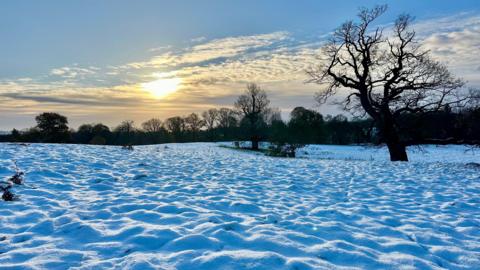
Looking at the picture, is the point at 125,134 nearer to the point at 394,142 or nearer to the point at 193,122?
the point at 193,122

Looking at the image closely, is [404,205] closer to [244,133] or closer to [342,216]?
[342,216]

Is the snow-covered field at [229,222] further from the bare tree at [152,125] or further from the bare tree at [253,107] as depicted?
the bare tree at [152,125]

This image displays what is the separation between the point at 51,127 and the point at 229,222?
125 ft

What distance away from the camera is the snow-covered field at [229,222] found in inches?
122

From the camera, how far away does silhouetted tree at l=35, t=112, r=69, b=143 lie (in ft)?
114

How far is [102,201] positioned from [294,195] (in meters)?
3.81

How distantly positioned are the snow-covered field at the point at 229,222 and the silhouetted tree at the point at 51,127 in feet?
104

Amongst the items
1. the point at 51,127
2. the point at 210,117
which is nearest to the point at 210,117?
the point at 210,117

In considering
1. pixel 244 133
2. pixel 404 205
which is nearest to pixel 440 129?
pixel 404 205

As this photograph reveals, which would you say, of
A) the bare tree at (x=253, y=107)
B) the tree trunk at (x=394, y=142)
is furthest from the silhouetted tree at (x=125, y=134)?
the tree trunk at (x=394, y=142)

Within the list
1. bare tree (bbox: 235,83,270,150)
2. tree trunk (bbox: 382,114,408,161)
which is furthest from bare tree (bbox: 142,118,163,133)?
tree trunk (bbox: 382,114,408,161)

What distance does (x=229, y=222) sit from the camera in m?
4.25

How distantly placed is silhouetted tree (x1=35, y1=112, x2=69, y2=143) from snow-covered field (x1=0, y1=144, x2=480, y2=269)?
3158 centimetres

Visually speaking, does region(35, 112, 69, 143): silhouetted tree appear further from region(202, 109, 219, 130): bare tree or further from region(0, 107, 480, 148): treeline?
region(202, 109, 219, 130): bare tree
